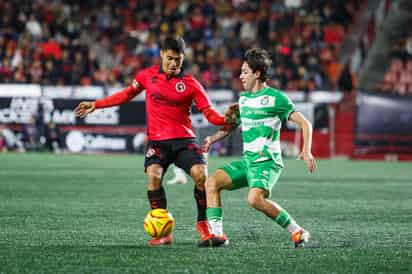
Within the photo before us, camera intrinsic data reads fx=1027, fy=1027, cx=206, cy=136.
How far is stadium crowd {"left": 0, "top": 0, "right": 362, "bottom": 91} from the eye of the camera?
28.5 meters

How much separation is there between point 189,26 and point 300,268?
24.5 m

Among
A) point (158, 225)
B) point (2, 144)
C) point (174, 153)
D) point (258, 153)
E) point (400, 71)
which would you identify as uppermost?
Result: point (258, 153)

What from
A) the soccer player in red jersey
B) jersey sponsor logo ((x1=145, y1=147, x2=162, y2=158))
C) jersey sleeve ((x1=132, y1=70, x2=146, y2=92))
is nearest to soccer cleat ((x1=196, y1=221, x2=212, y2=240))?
the soccer player in red jersey

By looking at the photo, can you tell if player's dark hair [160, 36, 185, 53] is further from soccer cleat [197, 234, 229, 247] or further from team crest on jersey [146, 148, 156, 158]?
soccer cleat [197, 234, 229, 247]

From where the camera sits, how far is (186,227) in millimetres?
10477

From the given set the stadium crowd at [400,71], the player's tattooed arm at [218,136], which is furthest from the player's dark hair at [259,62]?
the stadium crowd at [400,71]

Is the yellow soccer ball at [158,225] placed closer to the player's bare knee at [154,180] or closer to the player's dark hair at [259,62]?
the player's bare knee at [154,180]

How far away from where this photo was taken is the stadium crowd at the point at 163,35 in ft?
93.6

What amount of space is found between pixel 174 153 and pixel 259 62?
1.23m


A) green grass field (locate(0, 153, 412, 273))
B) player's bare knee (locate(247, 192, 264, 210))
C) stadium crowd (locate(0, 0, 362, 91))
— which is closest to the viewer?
green grass field (locate(0, 153, 412, 273))

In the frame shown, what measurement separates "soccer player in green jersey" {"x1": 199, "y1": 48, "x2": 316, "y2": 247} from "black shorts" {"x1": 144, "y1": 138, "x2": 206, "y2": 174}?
46 cm

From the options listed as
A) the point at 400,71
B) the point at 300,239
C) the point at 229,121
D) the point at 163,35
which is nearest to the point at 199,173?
the point at 229,121

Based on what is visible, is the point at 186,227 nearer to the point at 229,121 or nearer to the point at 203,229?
the point at 203,229

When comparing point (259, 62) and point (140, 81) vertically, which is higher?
point (259, 62)
